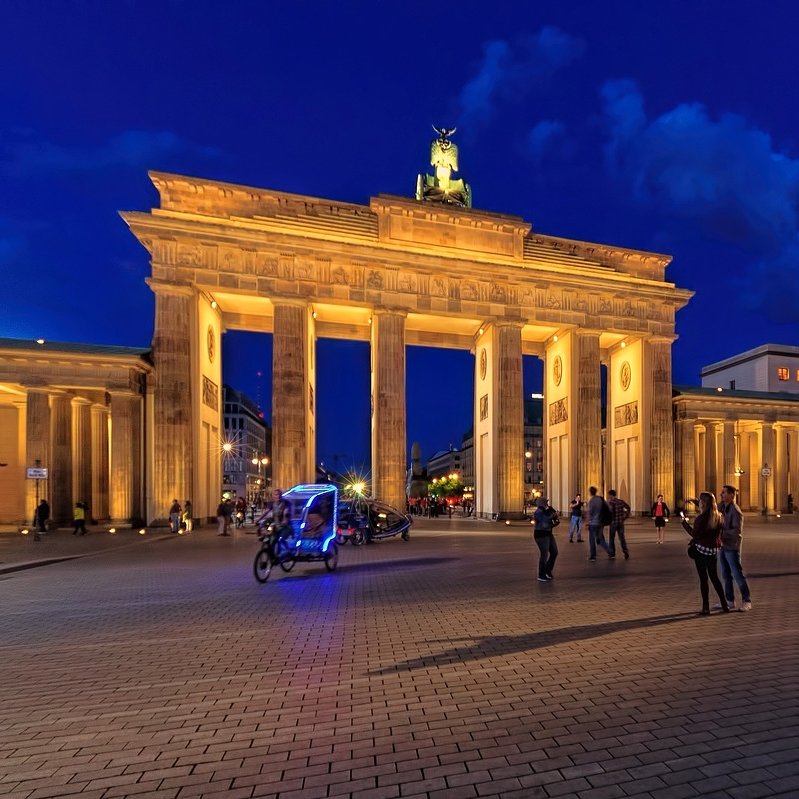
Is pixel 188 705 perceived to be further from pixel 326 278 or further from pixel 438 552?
pixel 326 278

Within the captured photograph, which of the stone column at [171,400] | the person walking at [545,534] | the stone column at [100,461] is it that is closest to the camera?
the person walking at [545,534]

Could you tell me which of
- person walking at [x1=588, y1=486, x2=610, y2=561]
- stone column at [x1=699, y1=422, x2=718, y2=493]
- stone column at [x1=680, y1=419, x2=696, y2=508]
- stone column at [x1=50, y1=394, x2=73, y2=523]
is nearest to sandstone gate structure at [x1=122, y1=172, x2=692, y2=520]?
stone column at [x1=680, y1=419, x2=696, y2=508]

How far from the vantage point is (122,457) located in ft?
96.4

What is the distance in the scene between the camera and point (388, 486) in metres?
33.2

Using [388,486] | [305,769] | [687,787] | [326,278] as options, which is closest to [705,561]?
[687,787]

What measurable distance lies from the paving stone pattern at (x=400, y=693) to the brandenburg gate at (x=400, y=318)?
22856mm

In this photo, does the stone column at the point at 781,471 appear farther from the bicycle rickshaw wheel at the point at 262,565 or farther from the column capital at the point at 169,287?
the bicycle rickshaw wheel at the point at 262,565

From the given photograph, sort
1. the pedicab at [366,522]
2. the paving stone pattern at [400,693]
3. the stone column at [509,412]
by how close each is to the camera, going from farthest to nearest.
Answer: the stone column at [509,412] < the pedicab at [366,522] < the paving stone pattern at [400,693]

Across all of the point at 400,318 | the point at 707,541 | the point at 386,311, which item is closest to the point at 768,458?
the point at 400,318

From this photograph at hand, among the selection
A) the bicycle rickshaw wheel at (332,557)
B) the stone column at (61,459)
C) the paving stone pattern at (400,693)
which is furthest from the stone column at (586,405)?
the stone column at (61,459)

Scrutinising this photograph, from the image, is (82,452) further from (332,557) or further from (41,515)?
(332,557)

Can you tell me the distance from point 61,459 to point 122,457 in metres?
3.56

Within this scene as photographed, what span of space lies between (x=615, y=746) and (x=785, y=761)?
3.73 ft

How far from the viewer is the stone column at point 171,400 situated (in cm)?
2925
